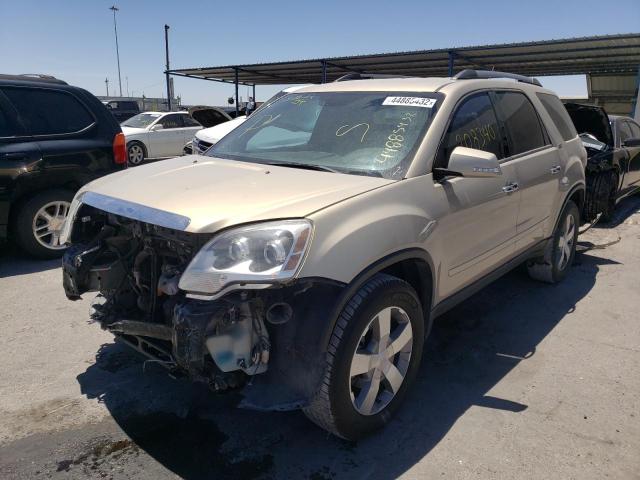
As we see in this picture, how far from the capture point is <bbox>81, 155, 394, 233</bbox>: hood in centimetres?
224

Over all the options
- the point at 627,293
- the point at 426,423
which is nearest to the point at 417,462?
the point at 426,423

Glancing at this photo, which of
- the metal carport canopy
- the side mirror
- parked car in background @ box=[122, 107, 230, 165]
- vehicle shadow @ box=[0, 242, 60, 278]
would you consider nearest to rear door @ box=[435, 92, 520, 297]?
the side mirror

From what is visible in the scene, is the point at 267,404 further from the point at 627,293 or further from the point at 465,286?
the point at 627,293

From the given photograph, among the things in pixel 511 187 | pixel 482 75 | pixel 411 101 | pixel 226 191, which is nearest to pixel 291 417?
pixel 226 191

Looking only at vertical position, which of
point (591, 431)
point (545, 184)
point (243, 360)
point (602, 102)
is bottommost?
point (591, 431)

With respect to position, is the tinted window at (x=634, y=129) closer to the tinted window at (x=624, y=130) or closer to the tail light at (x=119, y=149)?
the tinted window at (x=624, y=130)

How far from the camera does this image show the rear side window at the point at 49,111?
17.3ft

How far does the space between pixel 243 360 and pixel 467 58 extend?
15505mm

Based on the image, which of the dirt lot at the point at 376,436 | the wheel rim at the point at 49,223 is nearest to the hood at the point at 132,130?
the wheel rim at the point at 49,223

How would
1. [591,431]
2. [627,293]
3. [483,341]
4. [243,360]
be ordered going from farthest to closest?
[627,293] → [483,341] → [591,431] → [243,360]

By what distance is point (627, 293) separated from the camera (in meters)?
4.90

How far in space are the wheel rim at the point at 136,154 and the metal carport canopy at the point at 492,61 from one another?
20.7ft

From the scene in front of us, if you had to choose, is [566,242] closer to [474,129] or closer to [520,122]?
[520,122]

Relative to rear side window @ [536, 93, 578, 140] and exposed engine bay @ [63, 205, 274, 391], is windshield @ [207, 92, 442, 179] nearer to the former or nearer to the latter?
exposed engine bay @ [63, 205, 274, 391]
